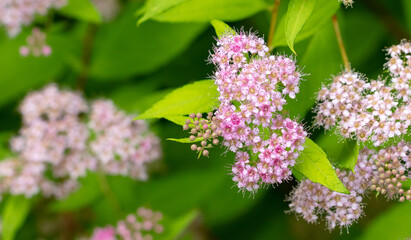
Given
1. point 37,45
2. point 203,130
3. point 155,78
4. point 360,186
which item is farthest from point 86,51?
point 360,186

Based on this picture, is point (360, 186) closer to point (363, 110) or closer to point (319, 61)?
point (363, 110)

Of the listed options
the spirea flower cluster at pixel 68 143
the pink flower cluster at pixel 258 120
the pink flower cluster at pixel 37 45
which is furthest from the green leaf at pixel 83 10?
the pink flower cluster at pixel 258 120

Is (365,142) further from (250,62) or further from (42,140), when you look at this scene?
(42,140)

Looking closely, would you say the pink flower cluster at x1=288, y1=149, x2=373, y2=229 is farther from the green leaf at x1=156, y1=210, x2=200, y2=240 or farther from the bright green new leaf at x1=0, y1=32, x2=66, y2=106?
the bright green new leaf at x1=0, y1=32, x2=66, y2=106

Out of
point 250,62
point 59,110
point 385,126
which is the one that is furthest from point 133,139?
→ point 385,126

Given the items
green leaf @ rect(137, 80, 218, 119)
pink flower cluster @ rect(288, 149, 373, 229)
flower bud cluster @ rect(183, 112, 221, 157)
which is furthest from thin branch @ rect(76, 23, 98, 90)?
pink flower cluster @ rect(288, 149, 373, 229)

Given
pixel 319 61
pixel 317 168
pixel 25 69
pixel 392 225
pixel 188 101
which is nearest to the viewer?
pixel 317 168

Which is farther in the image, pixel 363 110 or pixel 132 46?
pixel 132 46
